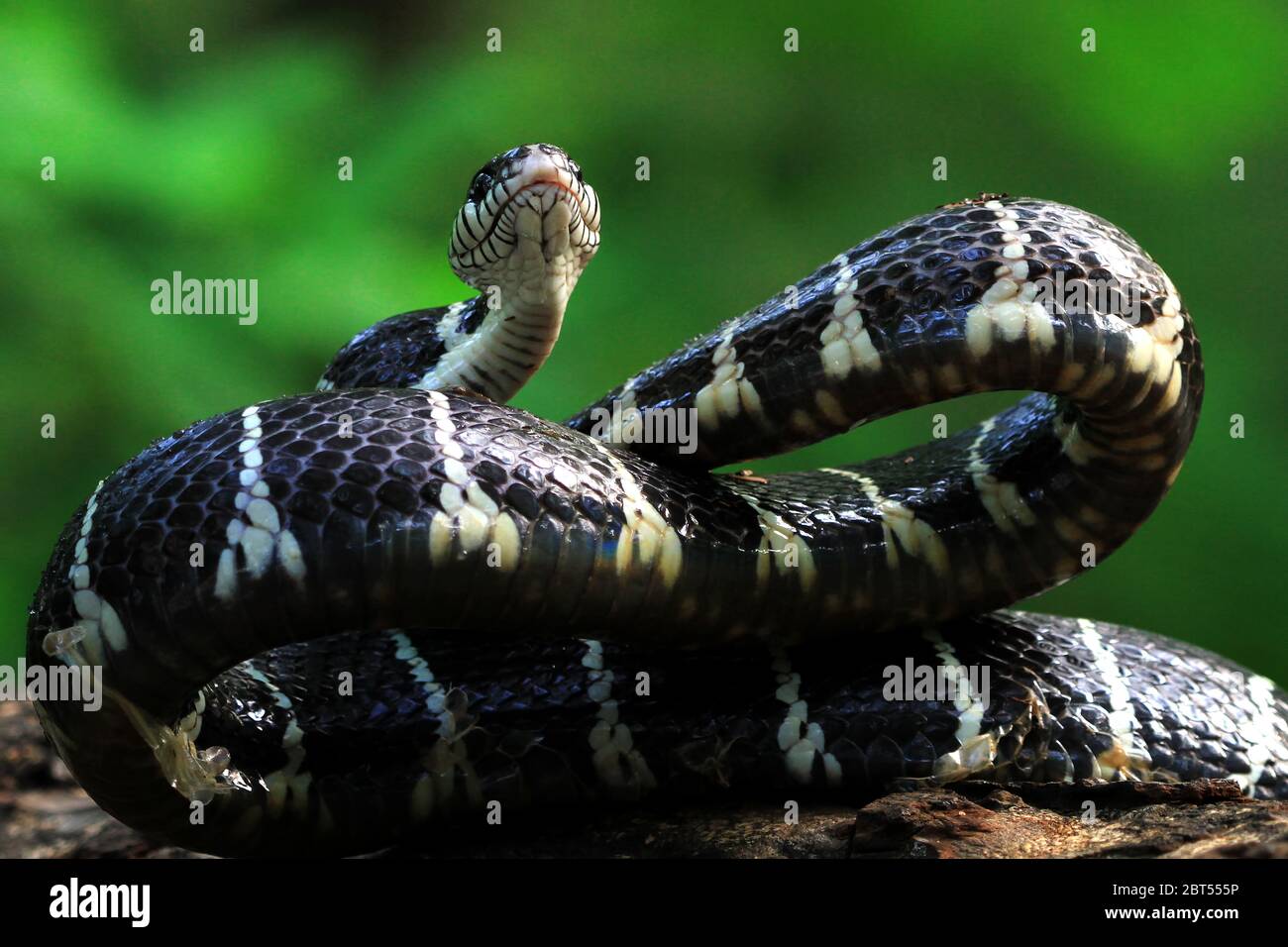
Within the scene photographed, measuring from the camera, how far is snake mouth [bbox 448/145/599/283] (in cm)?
298

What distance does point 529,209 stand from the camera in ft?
9.87

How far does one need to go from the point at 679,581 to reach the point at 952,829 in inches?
27.4

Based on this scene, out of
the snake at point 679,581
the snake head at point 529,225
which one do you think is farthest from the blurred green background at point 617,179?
the snake at point 679,581

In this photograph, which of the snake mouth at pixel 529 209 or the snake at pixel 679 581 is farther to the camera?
the snake mouth at pixel 529 209

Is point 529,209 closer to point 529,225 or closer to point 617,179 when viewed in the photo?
point 529,225

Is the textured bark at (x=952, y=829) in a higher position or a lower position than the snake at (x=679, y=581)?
lower

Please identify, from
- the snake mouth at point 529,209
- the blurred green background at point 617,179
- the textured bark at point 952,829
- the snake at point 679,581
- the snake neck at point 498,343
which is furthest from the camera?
the blurred green background at point 617,179

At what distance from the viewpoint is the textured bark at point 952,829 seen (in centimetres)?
204

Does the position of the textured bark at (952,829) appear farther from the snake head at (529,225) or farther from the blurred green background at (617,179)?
the blurred green background at (617,179)

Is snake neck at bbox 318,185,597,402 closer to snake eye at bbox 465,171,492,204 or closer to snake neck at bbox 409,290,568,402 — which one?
snake neck at bbox 409,290,568,402

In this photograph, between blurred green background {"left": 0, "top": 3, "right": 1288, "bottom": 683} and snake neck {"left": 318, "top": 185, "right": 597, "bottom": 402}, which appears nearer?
snake neck {"left": 318, "top": 185, "right": 597, "bottom": 402}

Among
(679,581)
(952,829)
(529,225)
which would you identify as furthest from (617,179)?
(952,829)

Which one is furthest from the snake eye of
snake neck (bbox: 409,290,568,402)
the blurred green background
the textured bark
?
the blurred green background
